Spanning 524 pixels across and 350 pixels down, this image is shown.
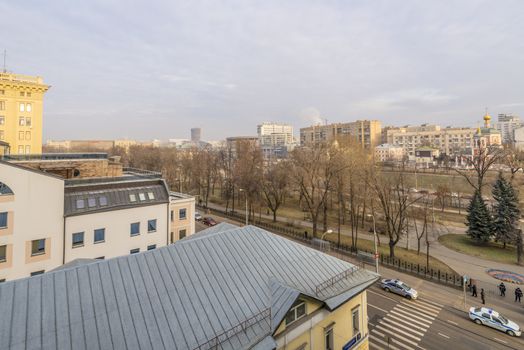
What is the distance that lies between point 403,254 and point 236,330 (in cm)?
2982

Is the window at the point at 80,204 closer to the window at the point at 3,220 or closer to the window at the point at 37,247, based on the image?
the window at the point at 37,247

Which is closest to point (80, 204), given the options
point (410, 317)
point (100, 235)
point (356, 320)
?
point (100, 235)

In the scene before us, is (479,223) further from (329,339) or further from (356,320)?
(329,339)

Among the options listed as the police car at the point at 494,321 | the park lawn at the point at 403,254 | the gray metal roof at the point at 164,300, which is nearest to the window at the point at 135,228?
the gray metal roof at the point at 164,300

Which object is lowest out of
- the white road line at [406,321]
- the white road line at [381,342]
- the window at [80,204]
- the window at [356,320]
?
the white road line at [381,342]

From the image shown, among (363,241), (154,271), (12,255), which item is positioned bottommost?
(363,241)

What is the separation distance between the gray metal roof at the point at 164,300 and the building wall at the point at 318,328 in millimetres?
786

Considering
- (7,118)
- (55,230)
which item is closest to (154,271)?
(55,230)

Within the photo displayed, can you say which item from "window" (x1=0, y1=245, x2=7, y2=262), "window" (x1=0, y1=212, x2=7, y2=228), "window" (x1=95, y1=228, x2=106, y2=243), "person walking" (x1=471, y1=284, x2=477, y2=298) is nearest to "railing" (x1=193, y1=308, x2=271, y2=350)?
"window" (x1=95, y1=228, x2=106, y2=243)

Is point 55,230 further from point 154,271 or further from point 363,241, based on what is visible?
point 363,241

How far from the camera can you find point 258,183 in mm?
47781

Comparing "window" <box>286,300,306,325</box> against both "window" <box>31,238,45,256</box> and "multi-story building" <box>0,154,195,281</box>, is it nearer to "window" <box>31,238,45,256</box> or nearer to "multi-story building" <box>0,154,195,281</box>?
"multi-story building" <box>0,154,195,281</box>

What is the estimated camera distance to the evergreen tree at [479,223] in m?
36.9

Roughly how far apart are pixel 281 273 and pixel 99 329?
6.50 metres
